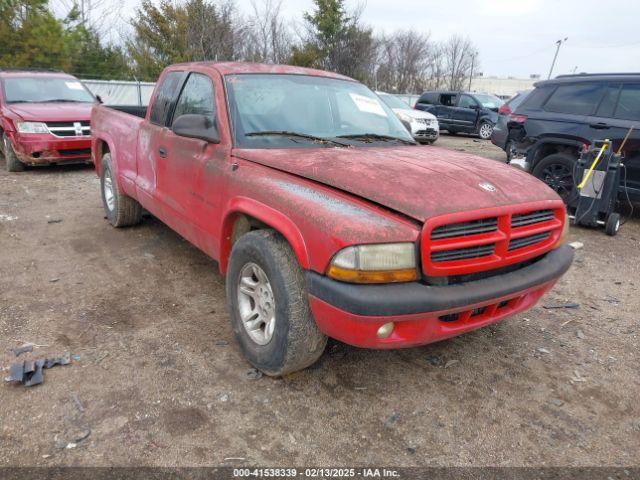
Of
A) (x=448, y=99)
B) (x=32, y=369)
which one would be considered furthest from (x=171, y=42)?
(x=32, y=369)

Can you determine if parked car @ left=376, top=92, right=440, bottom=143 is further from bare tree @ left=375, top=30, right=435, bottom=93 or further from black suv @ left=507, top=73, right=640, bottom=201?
bare tree @ left=375, top=30, right=435, bottom=93

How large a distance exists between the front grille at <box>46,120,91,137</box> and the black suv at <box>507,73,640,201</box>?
24.2 ft

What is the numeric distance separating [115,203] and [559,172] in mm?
5918

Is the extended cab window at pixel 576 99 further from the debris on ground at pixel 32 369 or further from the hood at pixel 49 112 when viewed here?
the hood at pixel 49 112

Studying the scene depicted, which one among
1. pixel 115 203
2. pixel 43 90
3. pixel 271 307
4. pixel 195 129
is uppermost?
pixel 195 129

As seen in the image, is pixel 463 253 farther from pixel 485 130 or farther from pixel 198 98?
pixel 485 130

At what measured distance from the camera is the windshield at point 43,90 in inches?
Answer: 346

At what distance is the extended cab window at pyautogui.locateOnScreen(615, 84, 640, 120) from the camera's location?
20.1 ft

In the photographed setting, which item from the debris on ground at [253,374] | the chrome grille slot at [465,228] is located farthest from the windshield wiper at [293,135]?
the debris on ground at [253,374]

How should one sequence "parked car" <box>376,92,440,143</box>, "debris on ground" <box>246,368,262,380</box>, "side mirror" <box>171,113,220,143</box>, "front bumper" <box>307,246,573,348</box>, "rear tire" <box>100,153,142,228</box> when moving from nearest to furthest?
"front bumper" <box>307,246,573,348</box> → "debris on ground" <box>246,368,262,380</box> → "side mirror" <box>171,113,220,143</box> → "rear tire" <box>100,153,142,228</box> → "parked car" <box>376,92,440,143</box>

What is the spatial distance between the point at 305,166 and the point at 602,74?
5948 millimetres

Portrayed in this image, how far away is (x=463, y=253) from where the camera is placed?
7.73ft

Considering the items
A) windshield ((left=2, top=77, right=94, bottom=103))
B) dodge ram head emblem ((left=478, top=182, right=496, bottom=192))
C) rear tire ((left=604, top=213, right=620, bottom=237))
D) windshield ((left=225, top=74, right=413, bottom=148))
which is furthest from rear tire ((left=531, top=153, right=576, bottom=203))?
windshield ((left=2, top=77, right=94, bottom=103))

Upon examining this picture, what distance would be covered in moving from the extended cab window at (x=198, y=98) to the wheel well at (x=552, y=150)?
5.23 meters
